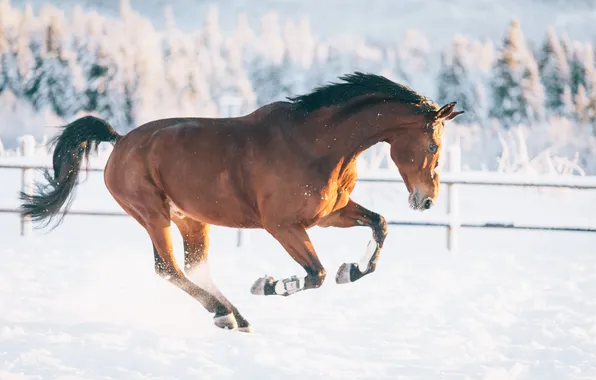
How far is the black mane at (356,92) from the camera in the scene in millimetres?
4102

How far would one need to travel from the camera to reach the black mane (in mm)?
4102

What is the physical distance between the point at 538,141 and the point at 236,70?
16809mm

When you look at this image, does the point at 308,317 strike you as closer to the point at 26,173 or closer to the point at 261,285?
the point at 261,285

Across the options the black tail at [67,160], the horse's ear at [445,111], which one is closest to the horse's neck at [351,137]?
the horse's ear at [445,111]

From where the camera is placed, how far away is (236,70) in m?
39.2

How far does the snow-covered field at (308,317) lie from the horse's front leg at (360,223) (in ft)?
1.30

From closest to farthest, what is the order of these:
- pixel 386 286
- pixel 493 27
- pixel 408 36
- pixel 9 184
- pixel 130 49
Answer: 1. pixel 386 286
2. pixel 9 184
3. pixel 130 49
4. pixel 493 27
5. pixel 408 36

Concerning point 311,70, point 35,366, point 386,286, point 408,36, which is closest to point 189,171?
point 35,366

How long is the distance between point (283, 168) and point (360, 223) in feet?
1.96

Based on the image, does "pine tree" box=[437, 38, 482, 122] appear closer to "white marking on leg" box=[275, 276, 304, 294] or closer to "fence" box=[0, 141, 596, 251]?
"fence" box=[0, 141, 596, 251]

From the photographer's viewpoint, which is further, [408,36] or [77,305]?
[408,36]

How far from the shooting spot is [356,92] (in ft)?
13.6

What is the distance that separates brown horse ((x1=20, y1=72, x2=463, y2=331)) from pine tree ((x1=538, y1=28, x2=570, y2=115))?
2913cm

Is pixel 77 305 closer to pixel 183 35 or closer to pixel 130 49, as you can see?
pixel 130 49
